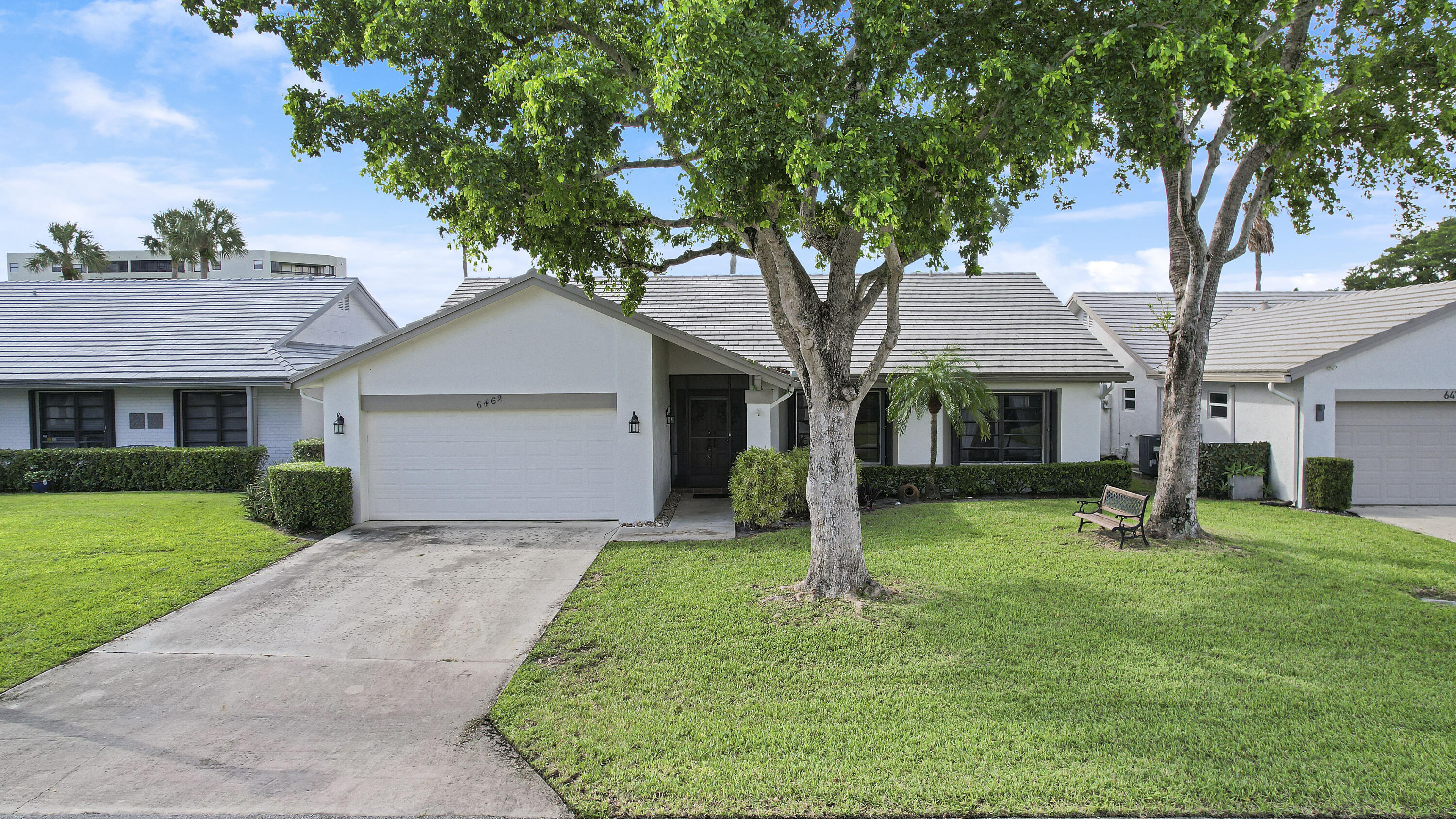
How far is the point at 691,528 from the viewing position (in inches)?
500

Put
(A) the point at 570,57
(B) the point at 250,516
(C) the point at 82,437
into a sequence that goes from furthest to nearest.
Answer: (C) the point at 82,437
(B) the point at 250,516
(A) the point at 570,57

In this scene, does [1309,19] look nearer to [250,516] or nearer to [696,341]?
[696,341]

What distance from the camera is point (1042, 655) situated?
675 centimetres

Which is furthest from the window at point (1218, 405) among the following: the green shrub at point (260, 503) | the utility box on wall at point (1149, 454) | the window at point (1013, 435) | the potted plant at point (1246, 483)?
the green shrub at point (260, 503)

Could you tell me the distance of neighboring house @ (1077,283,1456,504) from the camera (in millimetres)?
14320

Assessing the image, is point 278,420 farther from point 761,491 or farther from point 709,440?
point 761,491

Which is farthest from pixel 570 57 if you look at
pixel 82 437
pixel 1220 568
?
pixel 82 437

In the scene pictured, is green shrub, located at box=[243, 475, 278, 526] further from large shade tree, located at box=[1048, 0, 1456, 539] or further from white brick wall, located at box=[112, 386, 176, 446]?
large shade tree, located at box=[1048, 0, 1456, 539]

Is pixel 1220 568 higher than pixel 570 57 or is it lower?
lower

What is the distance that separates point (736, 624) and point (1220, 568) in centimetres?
672

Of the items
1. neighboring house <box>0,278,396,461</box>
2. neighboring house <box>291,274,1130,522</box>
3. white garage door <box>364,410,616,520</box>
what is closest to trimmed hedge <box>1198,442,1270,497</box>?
neighboring house <box>291,274,1130,522</box>

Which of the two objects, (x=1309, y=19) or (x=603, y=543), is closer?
(x=1309, y=19)

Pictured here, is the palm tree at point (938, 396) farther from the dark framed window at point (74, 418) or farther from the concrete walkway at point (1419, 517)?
the dark framed window at point (74, 418)

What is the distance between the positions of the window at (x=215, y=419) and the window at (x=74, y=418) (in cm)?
188
